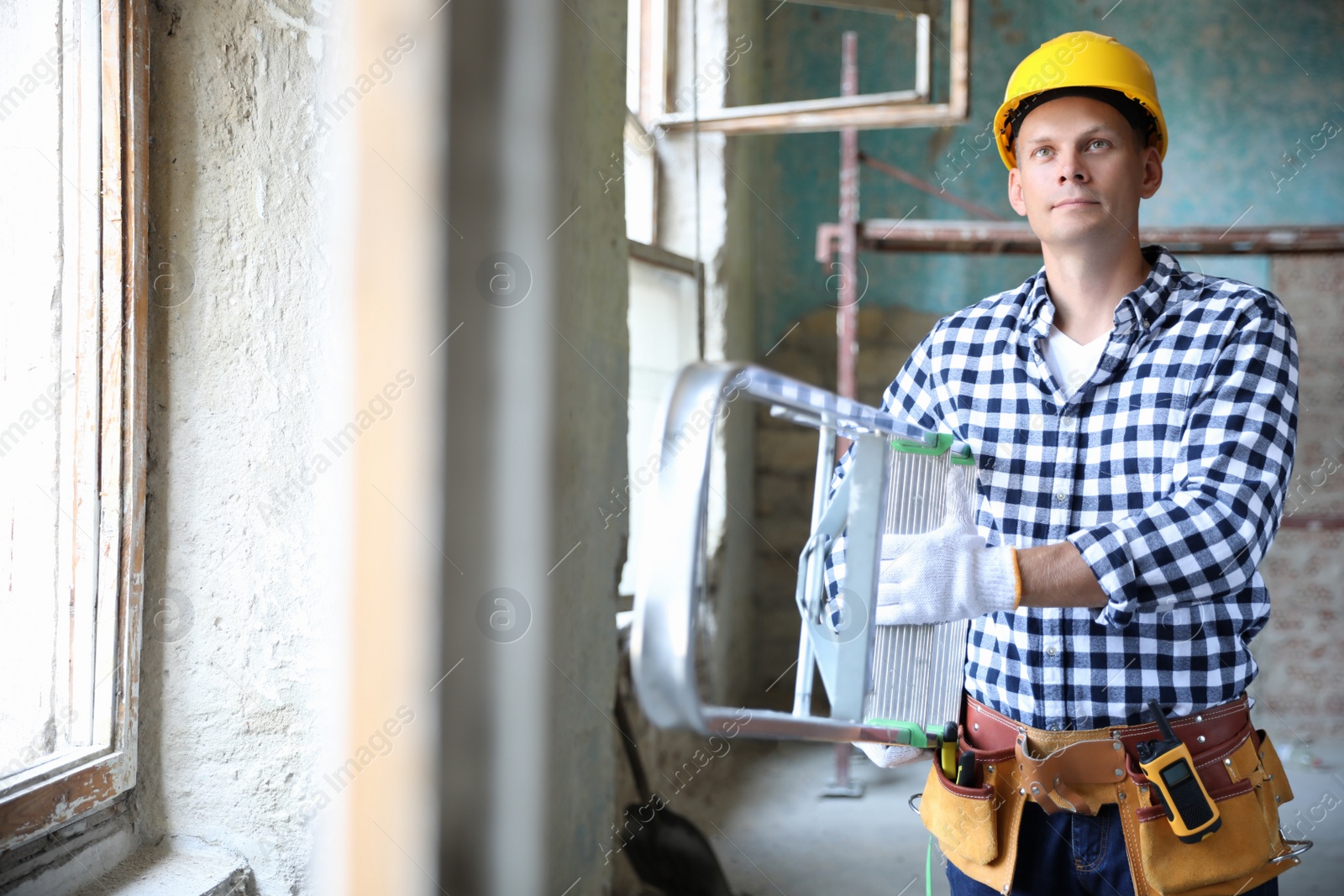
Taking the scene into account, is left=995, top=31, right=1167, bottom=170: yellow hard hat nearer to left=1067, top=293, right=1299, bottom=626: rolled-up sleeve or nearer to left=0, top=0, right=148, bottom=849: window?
left=1067, top=293, right=1299, bottom=626: rolled-up sleeve

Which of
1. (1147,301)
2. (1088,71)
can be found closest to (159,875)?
(1147,301)

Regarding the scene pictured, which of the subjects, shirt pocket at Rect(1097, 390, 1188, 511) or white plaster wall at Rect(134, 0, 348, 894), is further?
white plaster wall at Rect(134, 0, 348, 894)

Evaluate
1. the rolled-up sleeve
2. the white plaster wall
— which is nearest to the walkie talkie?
the rolled-up sleeve

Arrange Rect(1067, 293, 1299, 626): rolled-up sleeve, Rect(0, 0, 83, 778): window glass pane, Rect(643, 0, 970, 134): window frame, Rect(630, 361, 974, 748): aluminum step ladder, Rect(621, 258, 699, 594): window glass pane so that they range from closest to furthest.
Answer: Rect(630, 361, 974, 748): aluminum step ladder < Rect(1067, 293, 1299, 626): rolled-up sleeve < Rect(0, 0, 83, 778): window glass pane < Rect(643, 0, 970, 134): window frame < Rect(621, 258, 699, 594): window glass pane

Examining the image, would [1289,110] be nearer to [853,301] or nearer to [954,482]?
[853,301]

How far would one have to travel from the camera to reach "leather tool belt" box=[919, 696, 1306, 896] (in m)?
1.00

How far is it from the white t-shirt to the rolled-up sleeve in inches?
5.6

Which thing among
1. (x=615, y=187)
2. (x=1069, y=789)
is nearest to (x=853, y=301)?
(x=615, y=187)

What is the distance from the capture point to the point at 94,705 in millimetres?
1164

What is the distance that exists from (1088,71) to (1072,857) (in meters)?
0.92

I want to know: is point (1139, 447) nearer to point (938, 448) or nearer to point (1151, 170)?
point (938, 448)

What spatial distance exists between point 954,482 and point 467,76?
666 millimetres

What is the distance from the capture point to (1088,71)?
1086mm

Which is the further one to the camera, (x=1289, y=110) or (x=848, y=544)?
(x=1289, y=110)
